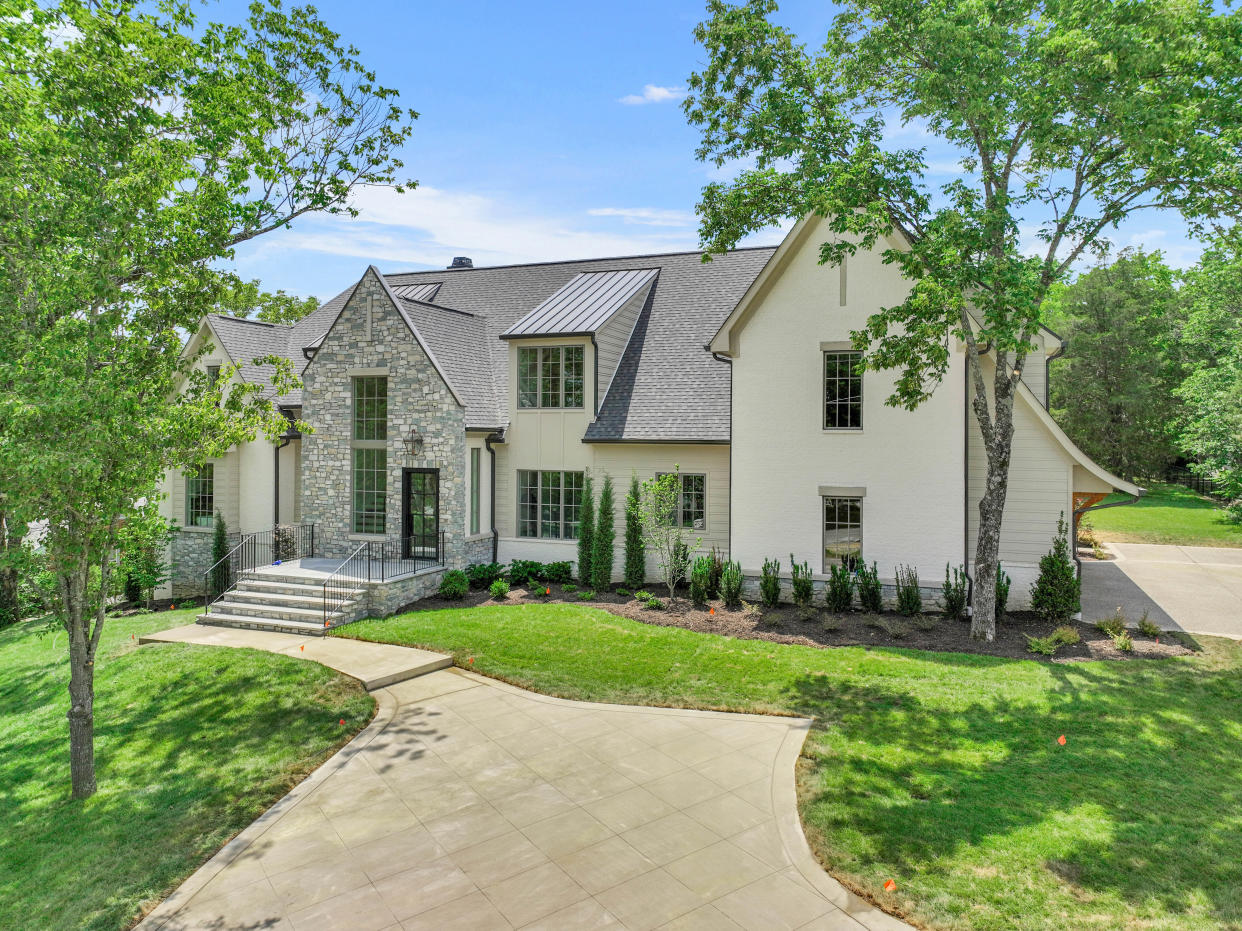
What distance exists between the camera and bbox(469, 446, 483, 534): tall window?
1853 centimetres

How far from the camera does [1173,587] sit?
58.9ft

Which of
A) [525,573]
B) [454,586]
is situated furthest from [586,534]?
[454,586]

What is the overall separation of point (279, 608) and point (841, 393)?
13060 millimetres

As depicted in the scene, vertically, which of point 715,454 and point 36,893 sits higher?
point 715,454

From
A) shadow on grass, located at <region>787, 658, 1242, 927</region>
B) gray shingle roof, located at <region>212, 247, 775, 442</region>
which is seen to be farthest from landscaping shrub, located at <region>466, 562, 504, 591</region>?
shadow on grass, located at <region>787, 658, 1242, 927</region>

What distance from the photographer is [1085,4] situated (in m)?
10.9

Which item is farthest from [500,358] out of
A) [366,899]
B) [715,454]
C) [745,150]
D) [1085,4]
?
[366,899]

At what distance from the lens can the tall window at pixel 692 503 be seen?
17.8m

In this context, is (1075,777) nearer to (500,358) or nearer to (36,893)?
(36,893)

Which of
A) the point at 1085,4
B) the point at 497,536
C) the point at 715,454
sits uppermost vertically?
the point at 1085,4

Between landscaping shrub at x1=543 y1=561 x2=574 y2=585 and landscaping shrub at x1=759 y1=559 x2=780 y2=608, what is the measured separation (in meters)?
5.16

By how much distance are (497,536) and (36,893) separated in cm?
1336

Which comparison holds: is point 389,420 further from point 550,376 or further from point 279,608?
point 279,608

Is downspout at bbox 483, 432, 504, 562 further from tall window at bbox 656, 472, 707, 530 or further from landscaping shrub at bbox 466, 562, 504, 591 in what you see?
tall window at bbox 656, 472, 707, 530
